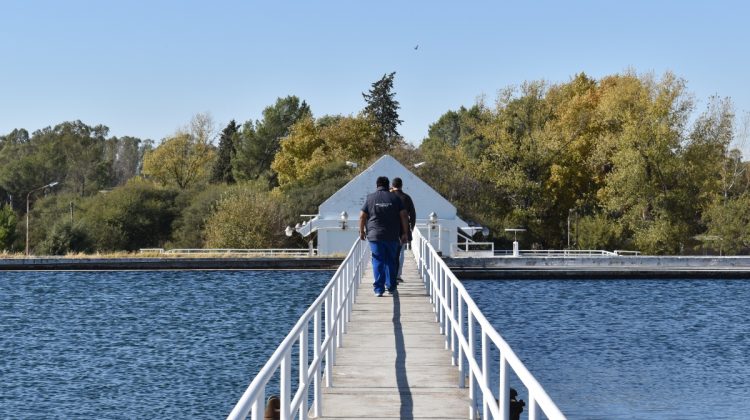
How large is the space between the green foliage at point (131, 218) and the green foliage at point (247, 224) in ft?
29.1

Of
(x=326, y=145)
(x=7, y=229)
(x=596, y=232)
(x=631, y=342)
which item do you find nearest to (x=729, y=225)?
(x=596, y=232)

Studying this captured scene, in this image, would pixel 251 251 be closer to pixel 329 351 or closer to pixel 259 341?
pixel 259 341

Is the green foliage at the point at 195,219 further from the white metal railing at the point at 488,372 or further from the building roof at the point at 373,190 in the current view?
the white metal railing at the point at 488,372

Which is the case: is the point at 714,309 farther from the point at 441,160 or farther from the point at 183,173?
the point at 183,173

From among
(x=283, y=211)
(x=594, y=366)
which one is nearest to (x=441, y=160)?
(x=283, y=211)

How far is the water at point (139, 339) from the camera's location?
2642cm

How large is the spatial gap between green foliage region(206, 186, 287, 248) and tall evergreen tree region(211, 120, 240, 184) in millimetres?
40503

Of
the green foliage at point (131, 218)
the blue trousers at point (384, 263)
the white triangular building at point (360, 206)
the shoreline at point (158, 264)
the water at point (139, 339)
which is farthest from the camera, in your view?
the green foliage at point (131, 218)

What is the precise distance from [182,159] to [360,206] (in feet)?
173

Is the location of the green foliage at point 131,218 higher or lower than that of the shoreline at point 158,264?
higher

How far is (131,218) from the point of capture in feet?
328

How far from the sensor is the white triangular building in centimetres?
7512

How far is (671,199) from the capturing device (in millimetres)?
83812

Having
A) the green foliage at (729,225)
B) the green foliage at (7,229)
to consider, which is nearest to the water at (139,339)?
the green foliage at (729,225)
